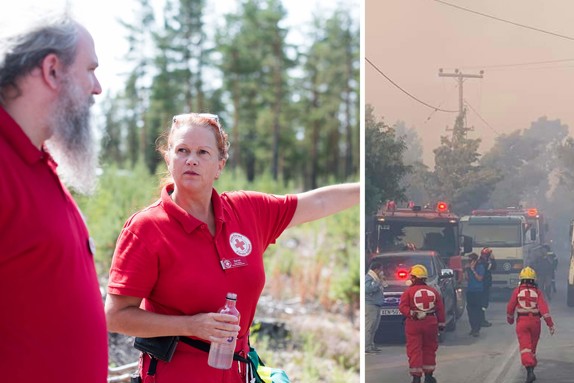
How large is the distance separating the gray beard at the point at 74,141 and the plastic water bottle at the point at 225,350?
2.02 feet

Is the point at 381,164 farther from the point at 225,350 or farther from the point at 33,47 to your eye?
the point at 33,47

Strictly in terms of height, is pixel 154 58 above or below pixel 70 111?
above

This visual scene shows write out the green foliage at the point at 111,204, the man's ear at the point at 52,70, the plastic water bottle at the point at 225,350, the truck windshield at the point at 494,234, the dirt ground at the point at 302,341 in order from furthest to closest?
the green foliage at the point at 111,204 → the dirt ground at the point at 302,341 → the truck windshield at the point at 494,234 → the plastic water bottle at the point at 225,350 → the man's ear at the point at 52,70

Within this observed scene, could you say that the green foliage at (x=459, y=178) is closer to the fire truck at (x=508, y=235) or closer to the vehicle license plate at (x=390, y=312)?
the fire truck at (x=508, y=235)

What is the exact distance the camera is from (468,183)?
146 inches

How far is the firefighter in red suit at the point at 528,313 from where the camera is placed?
3699mm

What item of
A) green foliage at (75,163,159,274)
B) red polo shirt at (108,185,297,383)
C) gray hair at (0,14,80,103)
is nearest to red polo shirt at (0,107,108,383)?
gray hair at (0,14,80,103)

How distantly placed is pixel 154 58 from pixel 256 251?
23.4 meters

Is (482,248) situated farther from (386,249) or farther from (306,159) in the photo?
(306,159)

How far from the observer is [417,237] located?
146 inches

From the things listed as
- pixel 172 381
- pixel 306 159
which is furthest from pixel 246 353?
pixel 306 159

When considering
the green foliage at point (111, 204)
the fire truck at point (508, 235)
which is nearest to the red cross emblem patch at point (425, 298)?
the fire truck at point (508, 235)

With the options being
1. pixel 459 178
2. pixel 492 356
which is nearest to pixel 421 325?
pixel 492 356

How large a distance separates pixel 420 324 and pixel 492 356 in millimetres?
324
